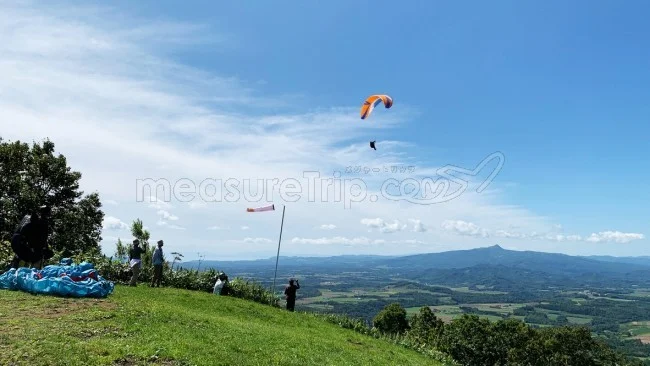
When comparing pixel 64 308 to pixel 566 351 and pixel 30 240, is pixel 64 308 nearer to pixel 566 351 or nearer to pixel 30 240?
pixel 30 240

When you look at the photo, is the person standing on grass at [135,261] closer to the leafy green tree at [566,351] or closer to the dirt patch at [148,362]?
the dirt patch at [148,362]

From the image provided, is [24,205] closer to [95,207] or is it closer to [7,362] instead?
[95,207]

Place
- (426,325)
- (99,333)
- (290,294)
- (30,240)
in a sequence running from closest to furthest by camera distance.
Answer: (99,333), (30,240), (290,294), (426,325)

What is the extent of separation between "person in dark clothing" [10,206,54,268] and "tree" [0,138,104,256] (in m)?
17.1

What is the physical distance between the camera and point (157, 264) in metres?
24.9

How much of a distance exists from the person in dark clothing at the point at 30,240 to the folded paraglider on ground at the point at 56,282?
3.31 ft

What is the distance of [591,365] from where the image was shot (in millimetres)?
59875

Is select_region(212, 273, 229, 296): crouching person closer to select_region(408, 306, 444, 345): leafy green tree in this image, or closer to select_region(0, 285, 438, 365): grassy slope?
select_region(0, 285, 438, 365): grassy slope

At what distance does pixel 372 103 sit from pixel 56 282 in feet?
62.4

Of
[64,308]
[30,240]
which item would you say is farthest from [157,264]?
[64,308]

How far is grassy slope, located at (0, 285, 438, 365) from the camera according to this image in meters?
10.7

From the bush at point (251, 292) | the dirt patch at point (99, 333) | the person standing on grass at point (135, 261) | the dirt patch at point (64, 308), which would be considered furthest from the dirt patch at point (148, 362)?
the bush at point (251, 292)

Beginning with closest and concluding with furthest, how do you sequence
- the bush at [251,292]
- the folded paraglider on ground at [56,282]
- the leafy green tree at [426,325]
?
the folded paraglider on ground at [56,282]
the bush at [251,292]
the leafy green tree at [426,325]

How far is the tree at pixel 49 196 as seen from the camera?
36.9 metres
